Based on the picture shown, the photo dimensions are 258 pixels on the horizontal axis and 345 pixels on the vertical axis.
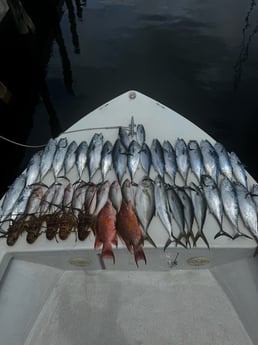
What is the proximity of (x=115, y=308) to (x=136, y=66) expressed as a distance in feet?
27.8

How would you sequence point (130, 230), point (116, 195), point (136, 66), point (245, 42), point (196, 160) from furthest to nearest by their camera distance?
point (245, 42)
point (136, 66)
point (196, 160)
point (116, 195)
point (130, 230)

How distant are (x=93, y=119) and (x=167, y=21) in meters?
8.94

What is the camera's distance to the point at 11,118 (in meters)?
8.47

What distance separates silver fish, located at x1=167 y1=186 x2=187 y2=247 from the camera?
11.5 ft

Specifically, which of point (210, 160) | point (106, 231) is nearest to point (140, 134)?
point (210, 160)

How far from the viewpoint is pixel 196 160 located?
4.27 metres

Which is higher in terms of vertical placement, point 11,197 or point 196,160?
point 196,160

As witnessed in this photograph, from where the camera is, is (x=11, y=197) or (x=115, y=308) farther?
(x=11, y=197)

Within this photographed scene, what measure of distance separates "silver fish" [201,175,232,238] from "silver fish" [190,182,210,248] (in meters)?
0.07

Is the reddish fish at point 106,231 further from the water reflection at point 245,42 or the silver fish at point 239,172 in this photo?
the water reflection at point 245,42

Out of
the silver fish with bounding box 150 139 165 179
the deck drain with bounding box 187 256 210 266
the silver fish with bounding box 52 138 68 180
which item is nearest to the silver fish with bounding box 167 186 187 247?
the deck drain with bounding box 187 256 210 266

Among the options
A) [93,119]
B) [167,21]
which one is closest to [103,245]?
[93,119]

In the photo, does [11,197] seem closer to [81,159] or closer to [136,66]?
[81,159]

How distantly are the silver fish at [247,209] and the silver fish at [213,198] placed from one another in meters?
0.25
